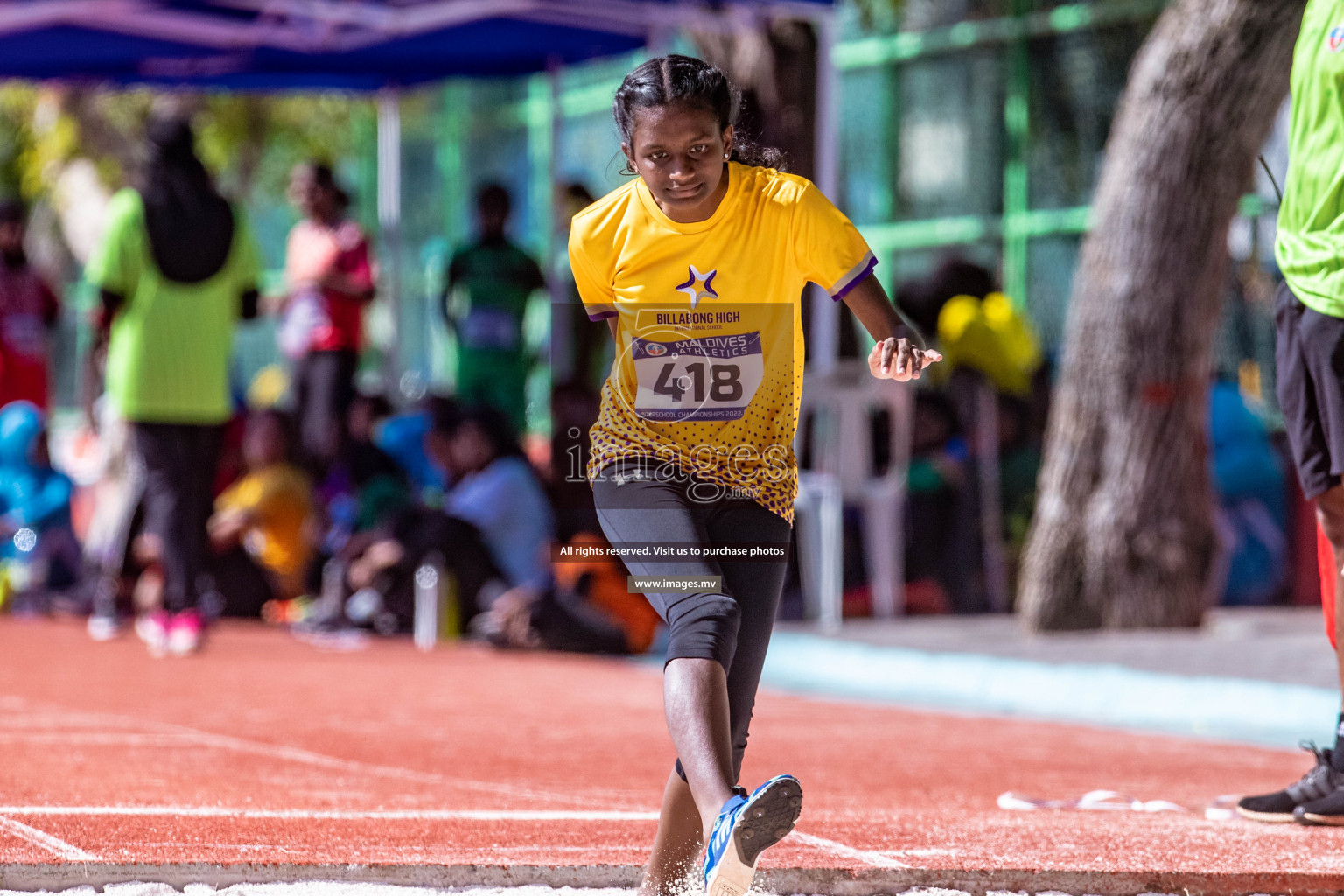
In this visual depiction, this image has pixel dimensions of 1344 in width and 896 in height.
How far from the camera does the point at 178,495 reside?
9758 millimetres

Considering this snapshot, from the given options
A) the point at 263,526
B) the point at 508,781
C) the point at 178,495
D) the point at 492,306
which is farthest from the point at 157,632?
the point at 508,781

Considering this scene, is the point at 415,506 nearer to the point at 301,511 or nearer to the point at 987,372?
the point at 301,511

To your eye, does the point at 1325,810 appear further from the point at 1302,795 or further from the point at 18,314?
the point at 18,314

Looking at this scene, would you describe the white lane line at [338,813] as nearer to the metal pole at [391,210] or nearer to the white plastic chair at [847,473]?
the white plastic chair at [847,473]

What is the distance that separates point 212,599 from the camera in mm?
11680

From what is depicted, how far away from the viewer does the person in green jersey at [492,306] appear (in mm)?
12703

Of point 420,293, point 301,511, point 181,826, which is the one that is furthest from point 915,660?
point 420,293

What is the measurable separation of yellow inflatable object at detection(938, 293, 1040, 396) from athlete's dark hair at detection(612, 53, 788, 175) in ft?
24.7

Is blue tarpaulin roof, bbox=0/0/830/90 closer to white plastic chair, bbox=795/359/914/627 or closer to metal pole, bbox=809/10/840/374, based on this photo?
metal pole, bbox=809/10/840/374

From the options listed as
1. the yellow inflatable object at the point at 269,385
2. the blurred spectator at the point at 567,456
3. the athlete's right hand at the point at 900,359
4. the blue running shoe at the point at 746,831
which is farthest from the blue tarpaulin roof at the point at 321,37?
the blue running shoe at the point at 746,831

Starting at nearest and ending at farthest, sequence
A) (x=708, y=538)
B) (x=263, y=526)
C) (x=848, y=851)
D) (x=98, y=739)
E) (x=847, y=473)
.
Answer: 1. (x=708, y=538)
2. (x=848, y=851)
3. (x=98, y=739)
4. (x=847, y=473)
5. (x=263, y=526)

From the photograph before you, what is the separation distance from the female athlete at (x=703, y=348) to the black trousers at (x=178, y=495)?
19.6 feet

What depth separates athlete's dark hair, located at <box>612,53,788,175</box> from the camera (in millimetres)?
3951

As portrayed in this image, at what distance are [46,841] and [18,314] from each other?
Result: 9.22m
